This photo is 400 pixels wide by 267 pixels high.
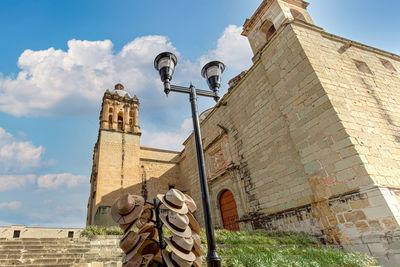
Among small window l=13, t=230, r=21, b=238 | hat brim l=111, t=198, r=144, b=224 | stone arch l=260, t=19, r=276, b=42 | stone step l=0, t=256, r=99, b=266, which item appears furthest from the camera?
stone arch l=260, t=19, r=276, b=42

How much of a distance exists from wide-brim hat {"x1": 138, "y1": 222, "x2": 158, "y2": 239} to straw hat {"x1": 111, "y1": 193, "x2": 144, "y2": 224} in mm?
176

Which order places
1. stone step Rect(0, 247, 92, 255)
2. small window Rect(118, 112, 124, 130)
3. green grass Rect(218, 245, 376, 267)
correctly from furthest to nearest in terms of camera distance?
small window Rect(118, 112, 124, 130) → stone step Rect(0, 247, 92, 255) → green grass Rect(218, 245, 376, 267)

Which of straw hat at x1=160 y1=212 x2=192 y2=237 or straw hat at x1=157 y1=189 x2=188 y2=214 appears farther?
straw hat at x1=157 y1=189 x2=188 y2=214

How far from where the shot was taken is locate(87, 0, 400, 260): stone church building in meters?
5.79

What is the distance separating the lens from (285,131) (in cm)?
813

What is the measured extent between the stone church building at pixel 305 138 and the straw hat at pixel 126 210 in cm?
558

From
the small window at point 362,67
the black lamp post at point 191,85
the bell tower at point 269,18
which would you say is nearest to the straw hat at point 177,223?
the black lamp post at point 191,85

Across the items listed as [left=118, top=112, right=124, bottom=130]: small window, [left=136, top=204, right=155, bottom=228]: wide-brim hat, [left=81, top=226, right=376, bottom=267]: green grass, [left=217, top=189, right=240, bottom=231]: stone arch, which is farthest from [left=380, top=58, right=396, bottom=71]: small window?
[left=118, top=112, right=124, bottom=130]: small window

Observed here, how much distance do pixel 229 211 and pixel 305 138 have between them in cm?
557

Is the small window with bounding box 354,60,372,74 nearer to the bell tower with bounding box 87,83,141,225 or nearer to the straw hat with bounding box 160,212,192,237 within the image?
the straw hat with bounding box 160,212,192,237

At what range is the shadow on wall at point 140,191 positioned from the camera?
43.8ft

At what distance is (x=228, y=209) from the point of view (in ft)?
35.7

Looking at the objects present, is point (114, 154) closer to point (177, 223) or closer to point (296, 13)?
point (296, 13)

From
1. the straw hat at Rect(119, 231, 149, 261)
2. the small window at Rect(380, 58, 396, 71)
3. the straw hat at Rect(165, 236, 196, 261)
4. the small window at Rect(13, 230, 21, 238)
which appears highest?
the small window at Rect(380, 58, 396, 71)
